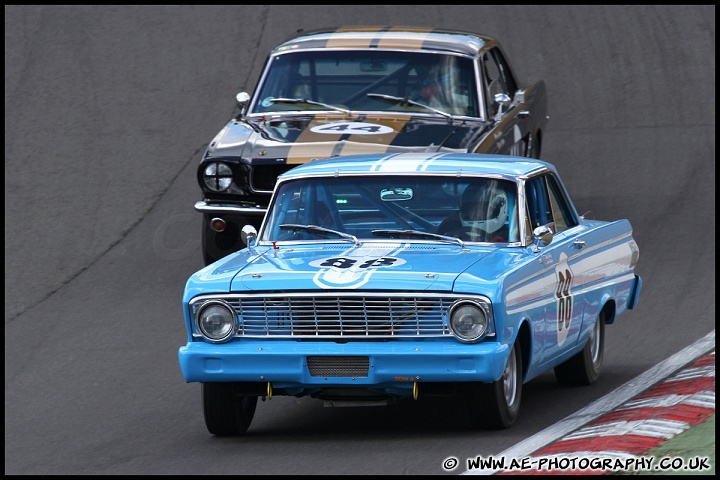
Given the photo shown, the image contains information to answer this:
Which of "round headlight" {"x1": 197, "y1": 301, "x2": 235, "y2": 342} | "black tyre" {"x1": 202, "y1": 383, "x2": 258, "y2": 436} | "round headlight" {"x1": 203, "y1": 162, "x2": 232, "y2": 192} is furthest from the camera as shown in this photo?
"round headlight" {"x1": 203, "y1": 162, "x2": 232, "y2": 192}

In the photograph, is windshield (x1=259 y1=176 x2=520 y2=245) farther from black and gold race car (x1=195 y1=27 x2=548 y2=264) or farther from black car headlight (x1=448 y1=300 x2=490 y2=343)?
black and gold race car (x1=195 y1=27 x2=548 y2=264)

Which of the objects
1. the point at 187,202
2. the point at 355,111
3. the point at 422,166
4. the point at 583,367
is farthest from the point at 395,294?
the point at 187,202

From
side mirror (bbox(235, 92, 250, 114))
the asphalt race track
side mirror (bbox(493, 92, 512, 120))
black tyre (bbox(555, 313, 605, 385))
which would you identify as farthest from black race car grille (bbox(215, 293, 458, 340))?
side mirror (bbox(235, 92, 250, 114))

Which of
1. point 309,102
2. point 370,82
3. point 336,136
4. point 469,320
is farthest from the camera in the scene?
point 370,82

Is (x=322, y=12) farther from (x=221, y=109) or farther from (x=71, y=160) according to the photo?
(x=71, y=160)

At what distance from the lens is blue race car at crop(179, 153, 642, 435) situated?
7.11m

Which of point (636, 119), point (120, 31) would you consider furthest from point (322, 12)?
point (636, 119)

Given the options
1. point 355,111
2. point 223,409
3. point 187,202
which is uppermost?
point 355,111

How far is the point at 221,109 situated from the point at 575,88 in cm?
453

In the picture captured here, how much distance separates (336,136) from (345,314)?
399 cm

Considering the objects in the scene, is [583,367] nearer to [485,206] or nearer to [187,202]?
[485,206]

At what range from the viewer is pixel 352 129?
36.7 ft

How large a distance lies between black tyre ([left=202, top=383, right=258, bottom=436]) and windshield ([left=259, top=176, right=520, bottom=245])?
111cm

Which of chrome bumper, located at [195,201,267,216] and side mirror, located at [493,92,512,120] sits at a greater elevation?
side mirror, located at [493,92,512,120]
